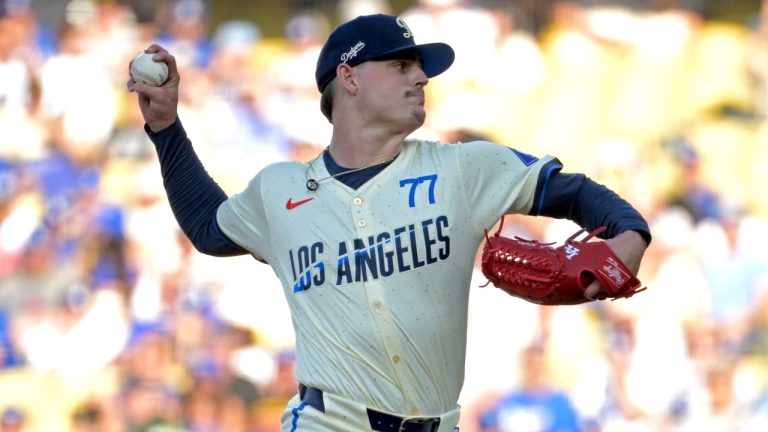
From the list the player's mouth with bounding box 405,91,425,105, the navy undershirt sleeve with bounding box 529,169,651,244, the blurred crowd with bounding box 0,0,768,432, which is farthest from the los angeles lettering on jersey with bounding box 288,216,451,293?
the blurred crowd with bounding box 0,0,768,432

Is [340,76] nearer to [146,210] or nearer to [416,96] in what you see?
[416,96]

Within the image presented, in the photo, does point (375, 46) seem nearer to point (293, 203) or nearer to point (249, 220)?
point (293, 203)

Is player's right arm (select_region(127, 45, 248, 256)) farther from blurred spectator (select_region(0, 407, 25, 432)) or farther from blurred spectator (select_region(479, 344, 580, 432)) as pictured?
blurred spectator (select_region(0, 407, 25, 432))

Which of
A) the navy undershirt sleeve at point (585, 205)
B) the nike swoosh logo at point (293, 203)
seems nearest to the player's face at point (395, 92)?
the nike swoosh logo at point (293, 203)

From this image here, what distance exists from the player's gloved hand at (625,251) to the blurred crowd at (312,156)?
4.93 metres

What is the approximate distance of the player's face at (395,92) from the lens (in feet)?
12.6

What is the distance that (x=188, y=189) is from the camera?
408cm

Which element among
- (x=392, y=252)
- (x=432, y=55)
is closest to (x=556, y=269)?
(x=392, y=252)

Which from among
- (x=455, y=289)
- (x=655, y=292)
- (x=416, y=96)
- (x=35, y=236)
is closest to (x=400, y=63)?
(x=416, y=96)

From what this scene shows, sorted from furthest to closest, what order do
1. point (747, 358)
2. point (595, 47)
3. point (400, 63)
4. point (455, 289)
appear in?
point (595, 47)
point (747, 358)
point (400, 63)
point (455, 289)

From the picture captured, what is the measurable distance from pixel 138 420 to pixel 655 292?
3704mm

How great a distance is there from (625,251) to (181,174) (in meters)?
1.56

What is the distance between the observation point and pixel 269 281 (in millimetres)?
8695

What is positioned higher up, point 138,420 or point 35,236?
point 35,236
